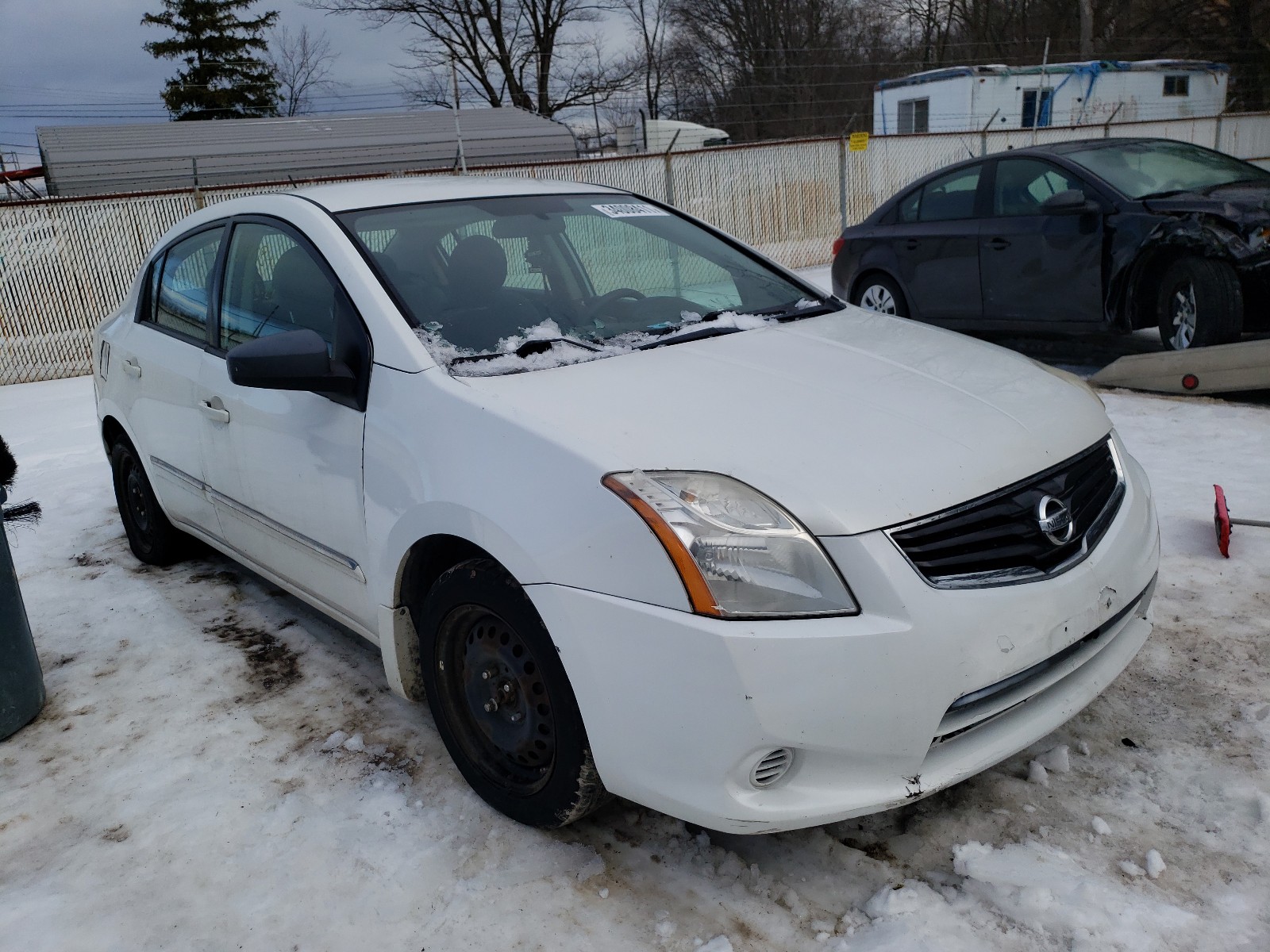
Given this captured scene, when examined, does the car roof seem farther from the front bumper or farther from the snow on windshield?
the front bumper

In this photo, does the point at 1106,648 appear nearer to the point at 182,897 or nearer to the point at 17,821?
the point at 182,897

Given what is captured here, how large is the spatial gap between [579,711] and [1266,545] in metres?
3.00

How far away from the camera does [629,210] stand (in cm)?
370

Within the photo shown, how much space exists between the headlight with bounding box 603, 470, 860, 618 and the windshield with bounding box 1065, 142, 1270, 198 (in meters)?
5.65

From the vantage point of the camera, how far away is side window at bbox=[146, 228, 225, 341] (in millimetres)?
3721

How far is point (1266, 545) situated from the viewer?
3.79 meters

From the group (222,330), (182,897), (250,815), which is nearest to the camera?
(182,897)

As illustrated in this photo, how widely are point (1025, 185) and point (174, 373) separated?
593 centimetres

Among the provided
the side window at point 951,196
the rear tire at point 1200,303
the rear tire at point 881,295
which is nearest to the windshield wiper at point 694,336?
the rear tire at point 1200,303

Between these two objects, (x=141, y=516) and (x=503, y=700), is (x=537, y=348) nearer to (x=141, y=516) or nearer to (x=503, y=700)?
(x=503, y=700)

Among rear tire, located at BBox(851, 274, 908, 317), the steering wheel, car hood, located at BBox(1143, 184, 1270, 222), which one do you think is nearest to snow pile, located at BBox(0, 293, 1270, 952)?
the steering wheel

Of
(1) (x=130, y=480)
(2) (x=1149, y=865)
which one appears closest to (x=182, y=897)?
(2) (x=1149, y=865)

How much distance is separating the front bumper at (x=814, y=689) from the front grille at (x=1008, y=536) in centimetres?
4

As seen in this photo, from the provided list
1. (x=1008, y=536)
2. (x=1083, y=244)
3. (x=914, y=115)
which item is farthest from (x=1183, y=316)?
(x=914, y=115)
